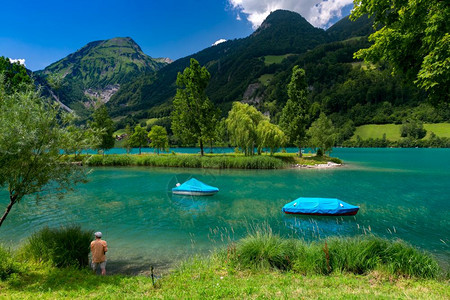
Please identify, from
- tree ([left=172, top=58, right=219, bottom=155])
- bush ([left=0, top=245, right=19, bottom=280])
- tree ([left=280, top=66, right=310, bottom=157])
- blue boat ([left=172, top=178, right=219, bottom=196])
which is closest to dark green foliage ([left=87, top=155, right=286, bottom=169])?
tree ([left=172, top=58, right=219, bottom=155])

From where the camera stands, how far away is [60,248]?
12.3 m

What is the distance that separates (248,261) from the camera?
11633mm

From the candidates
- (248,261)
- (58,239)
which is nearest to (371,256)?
(248,261)

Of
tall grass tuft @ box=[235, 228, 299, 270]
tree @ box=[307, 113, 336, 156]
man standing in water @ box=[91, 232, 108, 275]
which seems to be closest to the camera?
tall grass tuft @ box=[235, 228, 299, 270]

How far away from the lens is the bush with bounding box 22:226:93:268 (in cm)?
1200

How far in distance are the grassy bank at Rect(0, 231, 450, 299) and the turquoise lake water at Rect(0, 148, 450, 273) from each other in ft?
11.9

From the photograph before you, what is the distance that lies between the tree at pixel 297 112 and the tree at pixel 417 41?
64579 millimetres

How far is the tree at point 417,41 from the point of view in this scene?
28.8 feet

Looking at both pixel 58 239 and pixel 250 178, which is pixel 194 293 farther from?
pixel 250 178

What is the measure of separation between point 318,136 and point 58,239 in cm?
7536

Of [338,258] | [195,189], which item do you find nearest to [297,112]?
[195,189]

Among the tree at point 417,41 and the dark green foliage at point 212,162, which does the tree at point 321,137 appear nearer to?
the dark green foliage at point 212,162

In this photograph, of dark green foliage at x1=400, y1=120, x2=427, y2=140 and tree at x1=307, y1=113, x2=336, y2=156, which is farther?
dark green foliage at x1=400, y1=120, x2=427, y2=140

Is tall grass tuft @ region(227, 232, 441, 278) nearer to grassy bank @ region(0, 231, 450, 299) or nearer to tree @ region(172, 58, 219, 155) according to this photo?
grassy bank @ region(0, 231, 450, 299)
